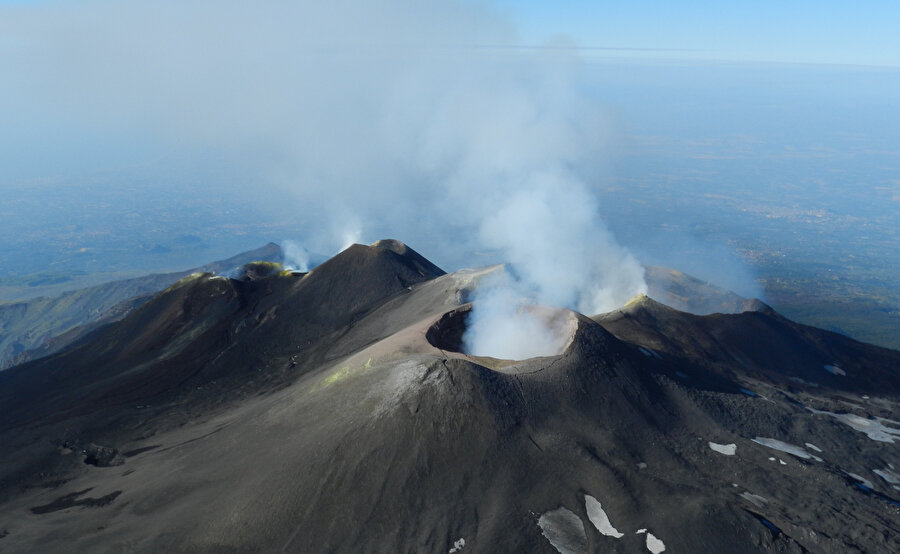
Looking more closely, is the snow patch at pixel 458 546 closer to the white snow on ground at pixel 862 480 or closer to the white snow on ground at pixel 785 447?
the white snow on ground at pixel 785 447

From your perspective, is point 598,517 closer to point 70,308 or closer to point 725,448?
point 725,448

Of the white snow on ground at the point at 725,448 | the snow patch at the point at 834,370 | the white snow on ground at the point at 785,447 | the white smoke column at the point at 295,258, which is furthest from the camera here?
the white smoke column at the point at 295,258

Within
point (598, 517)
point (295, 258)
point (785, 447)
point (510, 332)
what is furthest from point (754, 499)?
point (295, 258)

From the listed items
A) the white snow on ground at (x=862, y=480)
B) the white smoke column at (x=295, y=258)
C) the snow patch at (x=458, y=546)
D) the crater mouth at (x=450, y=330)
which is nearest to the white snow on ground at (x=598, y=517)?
the snow patch at (x=458, y=546)

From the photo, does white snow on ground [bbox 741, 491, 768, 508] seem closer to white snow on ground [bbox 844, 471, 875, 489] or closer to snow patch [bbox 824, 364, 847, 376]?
white snow on ground [bbox 844, 471, 875, 489]

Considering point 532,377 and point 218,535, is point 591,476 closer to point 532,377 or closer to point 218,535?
point 532,377

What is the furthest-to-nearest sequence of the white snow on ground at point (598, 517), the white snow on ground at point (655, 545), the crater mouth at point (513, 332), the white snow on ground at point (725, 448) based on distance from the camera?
the crater mouth at point (513, 332) → the white snow on ground at point (725, 448) → the white snow on ground at point (598, 517) → the white snow on ground at point (655, 545)

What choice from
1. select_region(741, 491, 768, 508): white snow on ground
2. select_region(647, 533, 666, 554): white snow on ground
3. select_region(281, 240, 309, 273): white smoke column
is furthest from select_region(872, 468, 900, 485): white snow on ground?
select_region(281, 240, 309, 273): white smoke column
